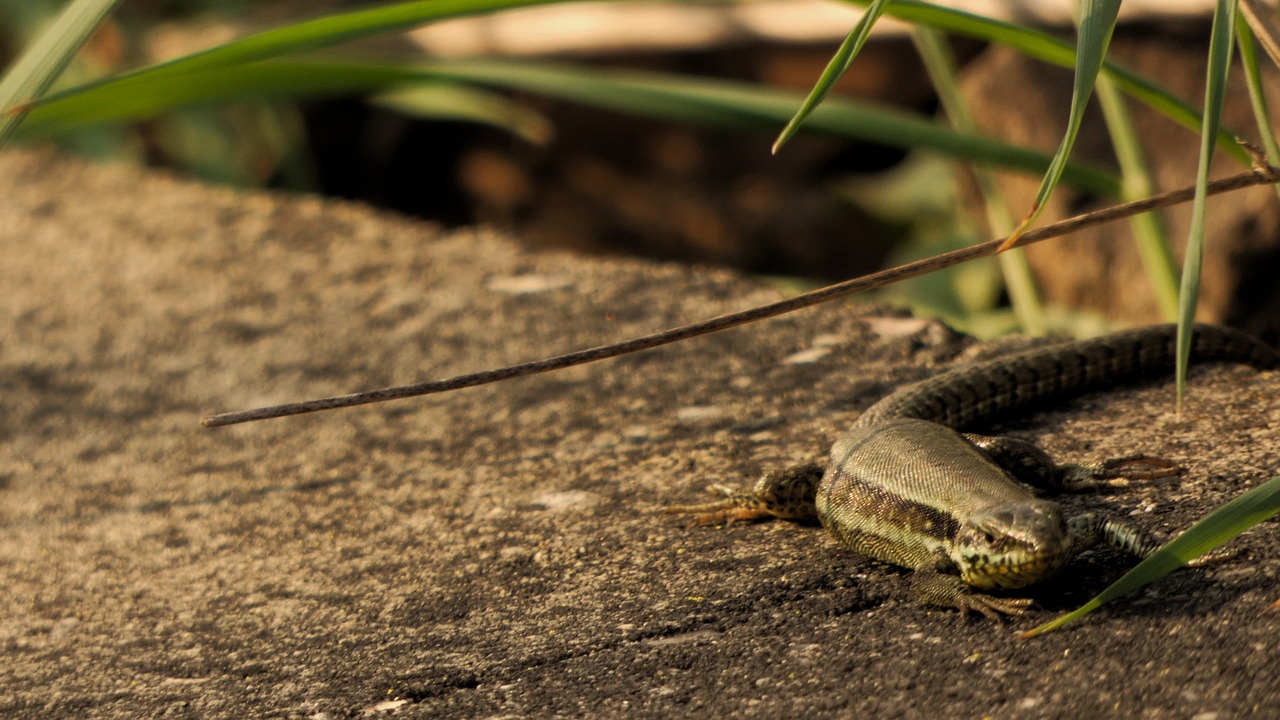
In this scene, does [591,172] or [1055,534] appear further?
[591,172]

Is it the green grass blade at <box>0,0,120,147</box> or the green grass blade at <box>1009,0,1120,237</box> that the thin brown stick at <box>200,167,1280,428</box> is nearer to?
the green grass blade at <box>1009,0,1120,237</box>

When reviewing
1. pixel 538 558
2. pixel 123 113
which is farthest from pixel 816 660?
pixel 123 113

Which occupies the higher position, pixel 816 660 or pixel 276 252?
pixel 276 252

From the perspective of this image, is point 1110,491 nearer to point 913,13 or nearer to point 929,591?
point 929,591

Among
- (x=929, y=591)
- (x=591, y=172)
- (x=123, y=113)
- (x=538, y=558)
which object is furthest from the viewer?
(x=591, y=172)

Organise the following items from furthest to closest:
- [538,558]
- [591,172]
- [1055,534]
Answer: [591,172], [538,558], [1055,534]

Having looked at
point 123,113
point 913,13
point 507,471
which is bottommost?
point 507,471
